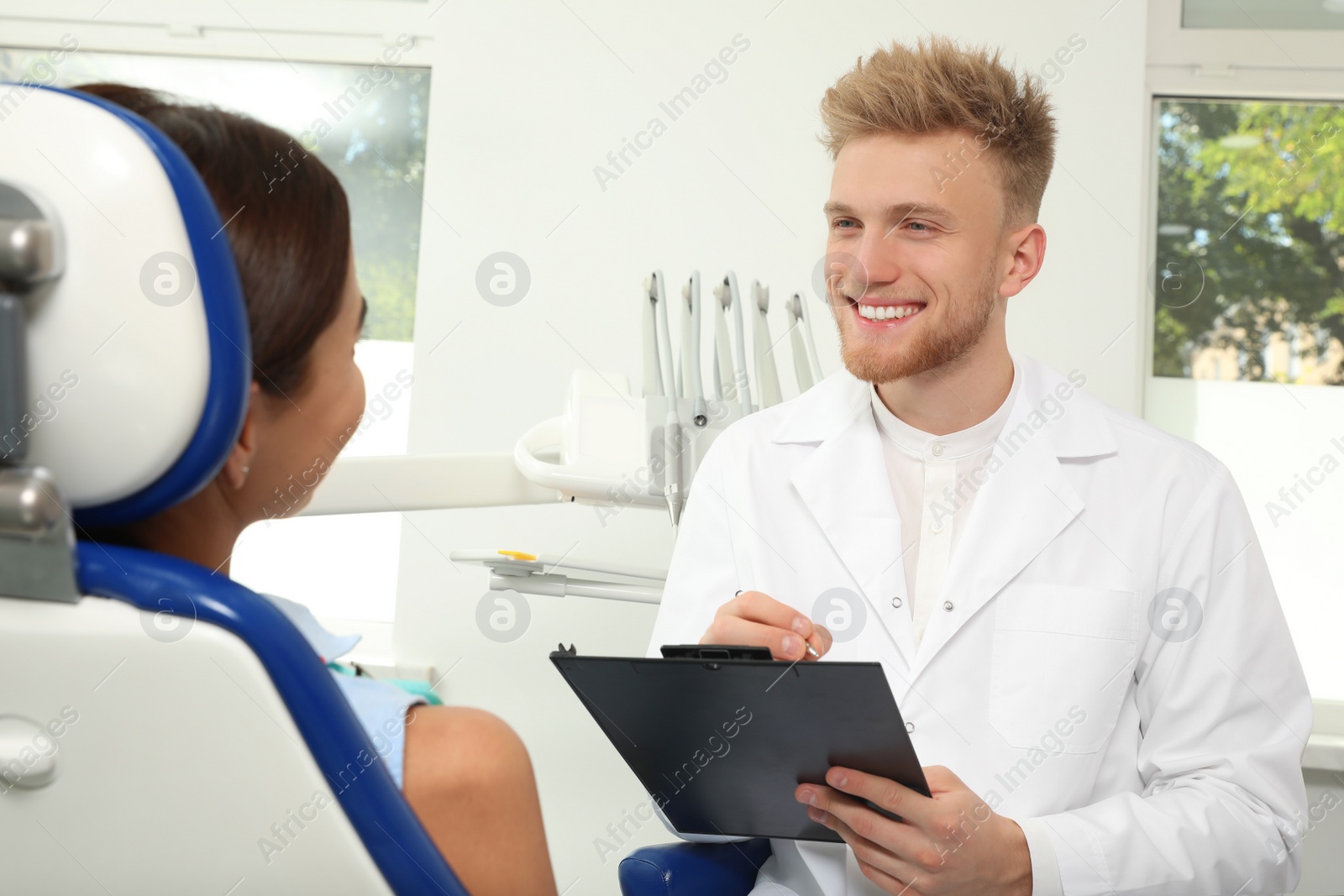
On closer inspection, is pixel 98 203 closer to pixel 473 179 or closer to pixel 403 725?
pixel 403 725

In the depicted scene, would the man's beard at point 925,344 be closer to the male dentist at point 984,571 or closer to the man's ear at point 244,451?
the male dentist at point 984,571

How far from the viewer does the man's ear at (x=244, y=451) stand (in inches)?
27.9

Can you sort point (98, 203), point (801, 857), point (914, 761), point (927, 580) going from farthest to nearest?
1. point (927, 580)
2. point (801, 857)
3. point (914, 761)
4. point (98, 203)

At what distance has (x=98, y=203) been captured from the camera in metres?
0.54

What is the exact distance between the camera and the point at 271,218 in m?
0.67

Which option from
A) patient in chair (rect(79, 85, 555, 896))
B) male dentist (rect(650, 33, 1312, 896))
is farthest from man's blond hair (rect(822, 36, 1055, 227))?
patient in chair (rect(79, 85, 555, 896))

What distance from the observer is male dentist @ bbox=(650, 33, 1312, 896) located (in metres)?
1.28

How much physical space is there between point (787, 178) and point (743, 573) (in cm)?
148

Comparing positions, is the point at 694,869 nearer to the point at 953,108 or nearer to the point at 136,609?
the point at 136,609

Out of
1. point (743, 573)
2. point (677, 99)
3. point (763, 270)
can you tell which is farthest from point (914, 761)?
point (677, 99)

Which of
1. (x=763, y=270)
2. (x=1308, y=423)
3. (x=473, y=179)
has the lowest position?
(x=1308, y=423)

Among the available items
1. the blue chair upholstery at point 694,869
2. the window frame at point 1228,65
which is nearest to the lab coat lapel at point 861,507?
A: the blue chair upholstery at point 694,869

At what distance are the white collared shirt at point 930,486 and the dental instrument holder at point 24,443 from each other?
3.75 ft

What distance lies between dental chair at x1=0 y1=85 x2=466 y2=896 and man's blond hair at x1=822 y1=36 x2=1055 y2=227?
48.9 inches
